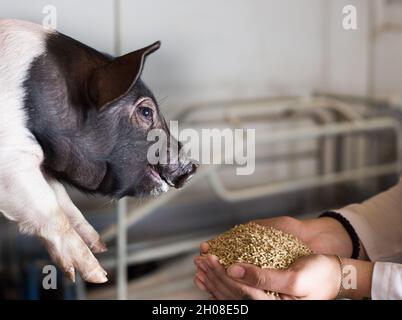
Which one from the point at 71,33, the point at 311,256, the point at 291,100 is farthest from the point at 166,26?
the point at 291,100

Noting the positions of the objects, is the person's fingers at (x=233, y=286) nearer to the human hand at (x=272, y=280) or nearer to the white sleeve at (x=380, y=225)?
the human hand at (x=272, y=280)

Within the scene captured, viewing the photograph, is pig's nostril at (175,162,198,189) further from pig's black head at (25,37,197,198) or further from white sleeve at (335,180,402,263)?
white sleeve at (335,180,402,263)

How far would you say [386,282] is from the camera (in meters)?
0.53

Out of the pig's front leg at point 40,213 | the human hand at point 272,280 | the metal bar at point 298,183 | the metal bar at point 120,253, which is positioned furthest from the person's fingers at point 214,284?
the metal bar at point 298,183

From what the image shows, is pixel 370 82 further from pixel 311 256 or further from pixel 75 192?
pixel 75 192

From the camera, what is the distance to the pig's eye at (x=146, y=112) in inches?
17.4

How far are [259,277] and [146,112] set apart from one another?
0.15 metres

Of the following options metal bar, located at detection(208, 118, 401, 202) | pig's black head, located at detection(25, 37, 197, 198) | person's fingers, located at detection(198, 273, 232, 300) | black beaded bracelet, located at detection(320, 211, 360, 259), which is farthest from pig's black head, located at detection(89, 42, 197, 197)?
metal bar, located at detection(208, 118, 401, 202)

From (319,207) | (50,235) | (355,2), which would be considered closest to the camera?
(50,235)

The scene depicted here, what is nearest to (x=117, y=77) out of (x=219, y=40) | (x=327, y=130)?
(x=219, y=40)

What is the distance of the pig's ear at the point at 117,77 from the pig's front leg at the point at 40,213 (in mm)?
56

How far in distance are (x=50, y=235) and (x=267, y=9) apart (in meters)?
0.46

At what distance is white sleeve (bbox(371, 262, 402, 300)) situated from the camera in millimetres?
518

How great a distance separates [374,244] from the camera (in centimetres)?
64
